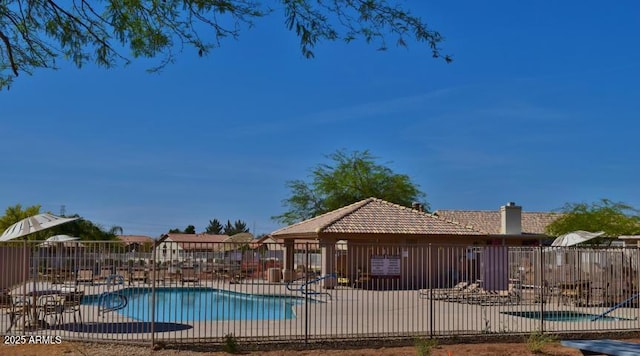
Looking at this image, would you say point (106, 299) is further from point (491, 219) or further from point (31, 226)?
point (491, 219)

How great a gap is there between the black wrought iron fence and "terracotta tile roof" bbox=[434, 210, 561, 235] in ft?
104

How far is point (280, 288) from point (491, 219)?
129 ft

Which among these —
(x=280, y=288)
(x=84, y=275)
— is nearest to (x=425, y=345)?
(x=280, y=288)

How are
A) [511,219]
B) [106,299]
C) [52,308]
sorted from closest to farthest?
[52,308], [106,299], [511,219]

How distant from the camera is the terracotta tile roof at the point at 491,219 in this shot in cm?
5047

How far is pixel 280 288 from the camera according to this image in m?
15.0

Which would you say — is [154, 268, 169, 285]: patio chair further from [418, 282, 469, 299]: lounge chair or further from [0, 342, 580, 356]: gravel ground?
[418, 282, 469, 299]: lounge chair

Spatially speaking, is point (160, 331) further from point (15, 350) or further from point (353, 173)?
point (353, 173)

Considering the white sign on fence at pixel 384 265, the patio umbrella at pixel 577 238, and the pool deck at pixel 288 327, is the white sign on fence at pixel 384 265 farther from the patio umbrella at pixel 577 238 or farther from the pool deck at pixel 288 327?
the patio umbrella at pixel 577 238

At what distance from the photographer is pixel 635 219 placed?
4412 centimetres

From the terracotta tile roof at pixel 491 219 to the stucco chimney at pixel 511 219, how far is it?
6.69ft

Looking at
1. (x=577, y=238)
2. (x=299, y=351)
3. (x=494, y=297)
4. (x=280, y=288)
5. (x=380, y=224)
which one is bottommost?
(x=299, y=351)

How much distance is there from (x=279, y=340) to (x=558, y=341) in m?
5.60

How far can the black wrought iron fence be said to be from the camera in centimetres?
1320
